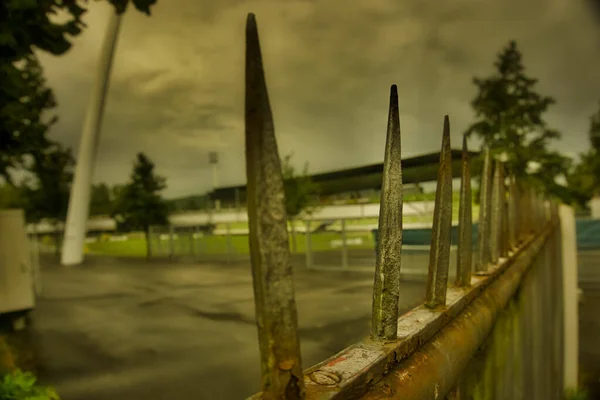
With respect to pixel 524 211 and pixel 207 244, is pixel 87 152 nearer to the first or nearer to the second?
pixel 207 244

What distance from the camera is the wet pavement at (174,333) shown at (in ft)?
18.4

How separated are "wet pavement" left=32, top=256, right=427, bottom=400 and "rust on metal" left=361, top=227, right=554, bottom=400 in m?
4.25

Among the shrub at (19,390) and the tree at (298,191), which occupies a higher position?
the tree at (298,191)

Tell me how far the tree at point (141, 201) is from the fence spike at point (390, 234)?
3434 centimetres

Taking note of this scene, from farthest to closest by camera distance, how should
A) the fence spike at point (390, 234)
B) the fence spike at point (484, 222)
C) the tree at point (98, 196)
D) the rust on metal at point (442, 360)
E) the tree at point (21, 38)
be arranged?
1. the tree at point (98, 196)
2. the tree at point (21, 38)
3. the fence spike at point (484, 222)
4. the fence spike at point (390, 234)
5. the rust on metal at point (442, 360)

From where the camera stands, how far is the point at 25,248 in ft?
28.7

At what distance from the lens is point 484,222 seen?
223cm

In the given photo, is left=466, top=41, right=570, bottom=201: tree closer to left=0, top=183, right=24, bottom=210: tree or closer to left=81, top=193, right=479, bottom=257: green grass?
left=81, top=193, right=479, bottom=257: green grass

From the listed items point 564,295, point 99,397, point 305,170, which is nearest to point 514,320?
point 99,397

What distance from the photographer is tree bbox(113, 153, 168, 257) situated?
114 feet

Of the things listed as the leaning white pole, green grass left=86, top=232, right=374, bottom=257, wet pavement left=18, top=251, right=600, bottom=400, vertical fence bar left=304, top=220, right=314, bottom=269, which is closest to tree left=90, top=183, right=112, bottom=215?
green grass left=86, top=232, right=374, bottom=257

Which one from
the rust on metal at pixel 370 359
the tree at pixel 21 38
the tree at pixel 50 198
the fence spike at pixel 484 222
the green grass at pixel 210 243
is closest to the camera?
the rust on metal at pixel 370 359

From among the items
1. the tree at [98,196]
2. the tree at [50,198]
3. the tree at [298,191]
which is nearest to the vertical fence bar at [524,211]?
the tree at [298,191]

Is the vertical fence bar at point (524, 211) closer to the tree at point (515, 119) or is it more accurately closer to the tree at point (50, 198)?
the tree at point (515, 119)
